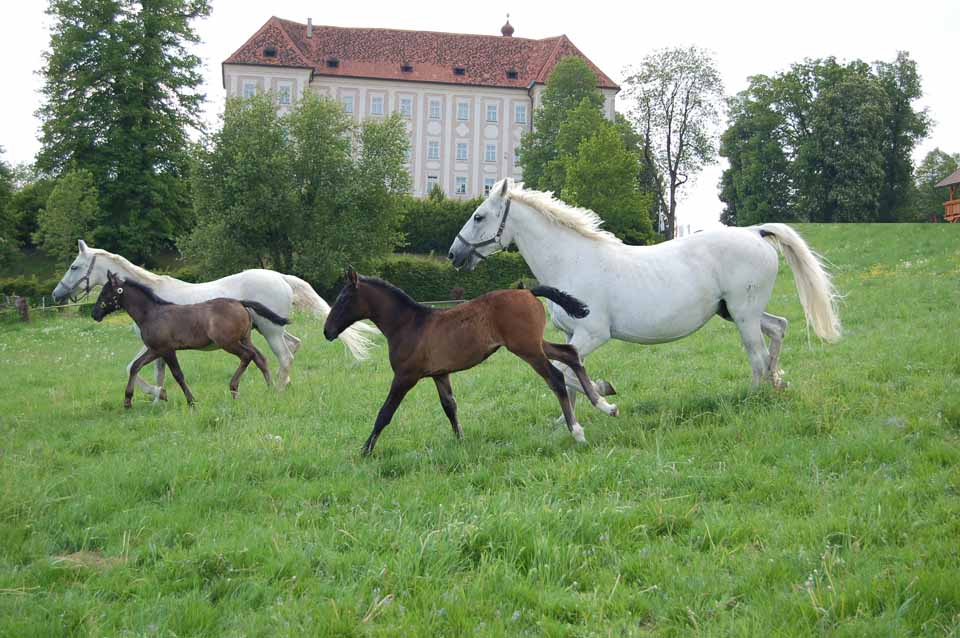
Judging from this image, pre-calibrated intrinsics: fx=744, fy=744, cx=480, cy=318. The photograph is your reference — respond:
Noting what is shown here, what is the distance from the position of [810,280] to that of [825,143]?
5183cm

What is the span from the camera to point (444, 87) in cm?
7425

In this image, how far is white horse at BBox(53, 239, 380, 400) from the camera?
456 inches

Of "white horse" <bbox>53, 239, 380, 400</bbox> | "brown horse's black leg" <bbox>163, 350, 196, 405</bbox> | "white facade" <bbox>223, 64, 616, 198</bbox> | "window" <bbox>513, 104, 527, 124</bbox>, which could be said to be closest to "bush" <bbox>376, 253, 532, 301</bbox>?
"white horse" <bbox>53, 239, 380, 400</bbox>

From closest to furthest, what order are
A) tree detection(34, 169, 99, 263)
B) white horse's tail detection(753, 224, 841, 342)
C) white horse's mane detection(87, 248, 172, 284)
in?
white horse's tail detection(753, 224, 841, 342) → white horse's mane detection(87, 248, 172, 284) → tree detection(34, 169, 99, 263)

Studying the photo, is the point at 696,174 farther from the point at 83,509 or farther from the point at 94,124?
the point at 83,509

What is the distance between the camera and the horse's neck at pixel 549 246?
7.98 m

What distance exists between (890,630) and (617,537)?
1.55 m

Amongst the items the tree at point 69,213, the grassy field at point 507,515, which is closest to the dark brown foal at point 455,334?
the grassy field at point 507,515

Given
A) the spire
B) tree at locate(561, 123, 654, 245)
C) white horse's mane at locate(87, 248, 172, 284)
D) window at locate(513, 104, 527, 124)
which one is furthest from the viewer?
the spire

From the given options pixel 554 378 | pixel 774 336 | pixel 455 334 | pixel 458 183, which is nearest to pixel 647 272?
pixel 774 336

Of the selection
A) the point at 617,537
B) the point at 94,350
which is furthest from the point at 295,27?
the point at 617,537

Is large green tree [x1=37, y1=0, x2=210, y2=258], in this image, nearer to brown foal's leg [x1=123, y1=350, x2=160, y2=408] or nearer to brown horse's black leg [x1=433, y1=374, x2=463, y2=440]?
brown foal's leg [x1=123, y1=350, x2=160, y2=408]

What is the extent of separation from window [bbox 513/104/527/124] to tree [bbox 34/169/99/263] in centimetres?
4401

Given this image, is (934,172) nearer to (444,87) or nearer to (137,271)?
(444,87)
